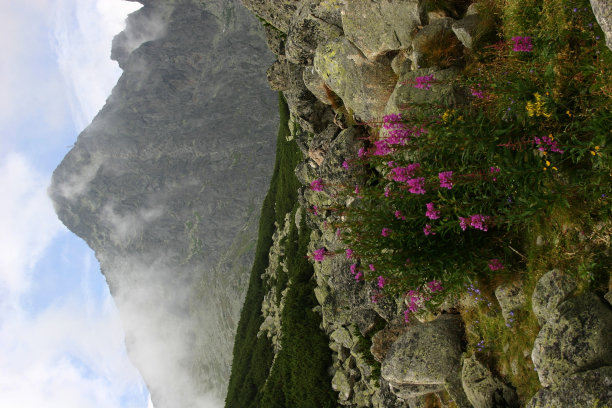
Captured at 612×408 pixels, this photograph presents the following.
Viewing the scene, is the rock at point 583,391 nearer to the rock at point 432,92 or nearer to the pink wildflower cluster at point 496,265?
the pink wildflower cluster at point 496,265

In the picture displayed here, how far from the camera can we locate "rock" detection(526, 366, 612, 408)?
13.9 ft

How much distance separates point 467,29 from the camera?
705cm

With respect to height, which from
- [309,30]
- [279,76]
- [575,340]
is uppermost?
[279,76]

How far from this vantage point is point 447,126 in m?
5.61

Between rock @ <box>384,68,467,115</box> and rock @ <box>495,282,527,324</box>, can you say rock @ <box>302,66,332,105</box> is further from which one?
rock @ <box>495,282,527,324</box>

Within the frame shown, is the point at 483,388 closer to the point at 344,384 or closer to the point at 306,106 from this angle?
the point at 306,106

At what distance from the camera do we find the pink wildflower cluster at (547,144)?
4590 mm

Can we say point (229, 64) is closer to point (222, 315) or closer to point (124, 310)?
point (222, 315)

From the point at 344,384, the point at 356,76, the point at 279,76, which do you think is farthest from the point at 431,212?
the point at 279,76

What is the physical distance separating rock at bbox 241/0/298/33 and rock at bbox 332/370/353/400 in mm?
18474

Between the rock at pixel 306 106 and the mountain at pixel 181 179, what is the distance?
8747 cm

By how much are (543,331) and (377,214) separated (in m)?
3.19

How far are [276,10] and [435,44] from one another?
13055mm

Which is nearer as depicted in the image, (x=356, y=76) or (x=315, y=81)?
(x=356, y=76)
